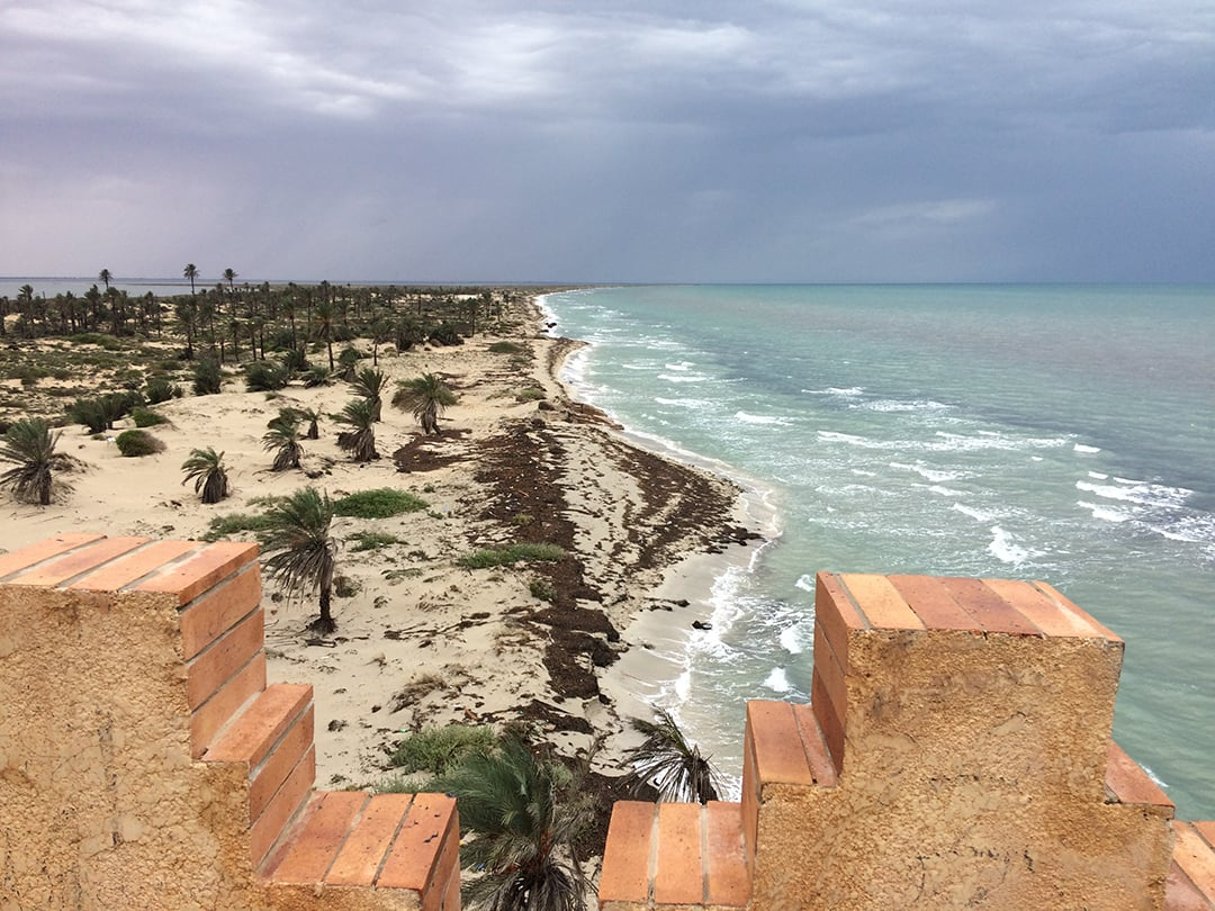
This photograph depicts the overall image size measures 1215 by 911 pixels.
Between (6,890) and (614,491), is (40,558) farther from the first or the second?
(614,491)

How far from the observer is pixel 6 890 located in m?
2.12

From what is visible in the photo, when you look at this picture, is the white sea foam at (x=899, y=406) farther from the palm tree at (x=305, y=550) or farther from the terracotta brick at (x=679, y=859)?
the terracotta brick at (x=679, y=859)

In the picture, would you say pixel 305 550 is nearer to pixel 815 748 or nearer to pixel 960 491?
pixel 815 748

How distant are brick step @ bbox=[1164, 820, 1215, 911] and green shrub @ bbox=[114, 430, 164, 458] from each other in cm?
2227

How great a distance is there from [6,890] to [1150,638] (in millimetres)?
15312

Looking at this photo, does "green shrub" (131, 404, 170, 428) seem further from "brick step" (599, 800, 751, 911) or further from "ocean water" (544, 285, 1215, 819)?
"brick step" (599, 800, 751, 911)

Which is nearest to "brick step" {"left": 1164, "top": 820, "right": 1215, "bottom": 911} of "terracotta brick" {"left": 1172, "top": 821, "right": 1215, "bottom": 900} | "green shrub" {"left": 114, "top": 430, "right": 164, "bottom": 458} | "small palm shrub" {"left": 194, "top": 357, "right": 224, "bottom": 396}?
"terracotta brick" {"left": 1172, "top": 821, "right": 1215, "bottom": 900}

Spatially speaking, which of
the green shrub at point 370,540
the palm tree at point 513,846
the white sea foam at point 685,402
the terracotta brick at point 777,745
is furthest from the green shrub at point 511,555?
the white sea foam at point 685,402

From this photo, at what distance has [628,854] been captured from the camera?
2.16 m

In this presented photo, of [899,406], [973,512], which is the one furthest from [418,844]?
[899,406]

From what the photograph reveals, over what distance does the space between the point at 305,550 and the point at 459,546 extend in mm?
3960

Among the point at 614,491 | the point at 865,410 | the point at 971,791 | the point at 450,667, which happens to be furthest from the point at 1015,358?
the point at 971,791

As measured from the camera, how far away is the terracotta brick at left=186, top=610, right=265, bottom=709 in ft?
6.68

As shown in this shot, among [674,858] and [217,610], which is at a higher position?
[217,610]
